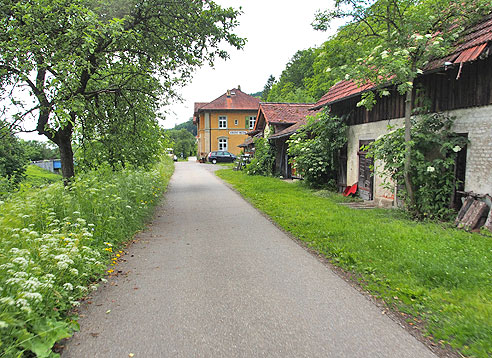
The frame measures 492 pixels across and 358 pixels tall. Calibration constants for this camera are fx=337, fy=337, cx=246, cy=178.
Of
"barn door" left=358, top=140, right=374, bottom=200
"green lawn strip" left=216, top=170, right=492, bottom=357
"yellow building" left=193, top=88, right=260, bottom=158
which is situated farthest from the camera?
"yellow building" left=193, top=88, right=260, bottom=158

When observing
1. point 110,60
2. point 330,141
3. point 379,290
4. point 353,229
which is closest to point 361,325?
point 379,290

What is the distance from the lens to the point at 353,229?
7137 millimetres

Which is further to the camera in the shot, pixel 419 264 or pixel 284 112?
pixel 284 112

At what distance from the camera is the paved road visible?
10.0 feet

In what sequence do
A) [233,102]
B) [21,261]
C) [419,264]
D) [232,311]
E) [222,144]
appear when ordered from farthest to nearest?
[233,102] → [222,144] → [419,264] → [232,311] → [21,261]

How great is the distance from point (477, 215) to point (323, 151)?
7882 millimetres

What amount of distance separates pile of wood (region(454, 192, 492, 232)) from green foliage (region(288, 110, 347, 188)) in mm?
6617

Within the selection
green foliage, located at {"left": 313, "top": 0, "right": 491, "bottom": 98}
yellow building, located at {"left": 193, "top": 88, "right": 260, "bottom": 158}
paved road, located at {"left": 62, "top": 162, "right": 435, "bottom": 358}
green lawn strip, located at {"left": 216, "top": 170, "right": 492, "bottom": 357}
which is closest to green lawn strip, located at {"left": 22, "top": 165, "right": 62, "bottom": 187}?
paved road, located at {"left": 62, "top": 162, "right": 435, "bottom": 358}

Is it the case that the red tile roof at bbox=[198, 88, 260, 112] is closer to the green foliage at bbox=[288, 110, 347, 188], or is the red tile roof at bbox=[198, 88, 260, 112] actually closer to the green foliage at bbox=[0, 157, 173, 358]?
the green foliage at bbox=[288, 110, 347, 188]

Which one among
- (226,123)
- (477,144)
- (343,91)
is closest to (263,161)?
(343,91)

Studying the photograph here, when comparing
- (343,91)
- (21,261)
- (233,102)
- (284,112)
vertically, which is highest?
(233,102)

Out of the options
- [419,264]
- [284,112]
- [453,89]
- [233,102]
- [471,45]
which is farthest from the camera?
[233,102]

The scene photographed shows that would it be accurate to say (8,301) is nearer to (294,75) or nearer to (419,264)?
(419,264)

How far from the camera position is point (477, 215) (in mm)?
6879
